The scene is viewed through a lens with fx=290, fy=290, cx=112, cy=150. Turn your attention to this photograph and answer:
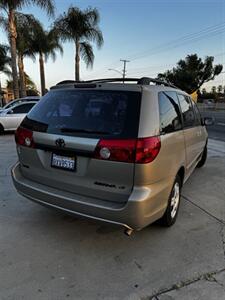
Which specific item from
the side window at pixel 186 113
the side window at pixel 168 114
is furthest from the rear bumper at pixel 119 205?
the side window at pixel 186 113

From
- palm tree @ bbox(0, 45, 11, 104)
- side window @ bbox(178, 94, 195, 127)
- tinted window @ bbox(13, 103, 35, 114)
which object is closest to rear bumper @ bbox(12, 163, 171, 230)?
side window @ bbox(178, 94, 195, 127)

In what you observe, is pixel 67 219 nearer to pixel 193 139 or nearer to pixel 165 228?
pixel 165 228

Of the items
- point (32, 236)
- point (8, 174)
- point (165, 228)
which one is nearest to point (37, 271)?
point (32, 236)

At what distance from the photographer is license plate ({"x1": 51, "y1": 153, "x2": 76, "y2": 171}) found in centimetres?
286

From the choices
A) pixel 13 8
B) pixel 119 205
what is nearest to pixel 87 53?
pixel 13 8

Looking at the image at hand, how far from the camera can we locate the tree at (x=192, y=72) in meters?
60.6

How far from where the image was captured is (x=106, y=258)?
289 cm

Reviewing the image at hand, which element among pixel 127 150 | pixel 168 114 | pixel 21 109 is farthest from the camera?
pixel 21 109

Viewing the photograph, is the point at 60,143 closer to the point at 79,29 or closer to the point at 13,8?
the point at 13,8

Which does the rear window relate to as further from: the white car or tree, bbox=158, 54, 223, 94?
tree, bbox=158, 54, 223, 94

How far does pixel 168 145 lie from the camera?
9.87ft

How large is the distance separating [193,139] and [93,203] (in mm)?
2220

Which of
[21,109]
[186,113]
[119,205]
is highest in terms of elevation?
[186,113]

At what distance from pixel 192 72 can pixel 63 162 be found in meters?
62.1
